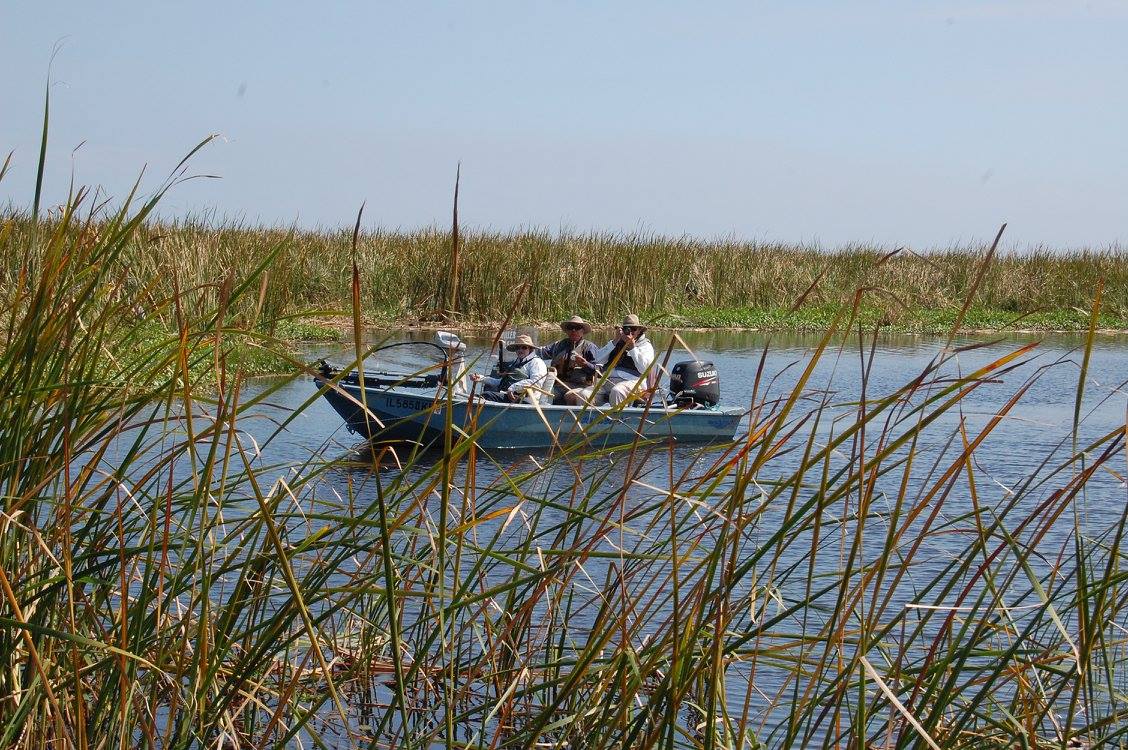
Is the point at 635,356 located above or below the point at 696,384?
above

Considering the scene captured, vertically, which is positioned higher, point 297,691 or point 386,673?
point 297,691

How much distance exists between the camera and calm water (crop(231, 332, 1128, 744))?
7478 mm

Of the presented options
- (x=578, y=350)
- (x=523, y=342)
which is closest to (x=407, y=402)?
(x=523, y=342)

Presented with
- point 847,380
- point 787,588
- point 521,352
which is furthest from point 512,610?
point 847,380

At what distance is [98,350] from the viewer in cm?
262

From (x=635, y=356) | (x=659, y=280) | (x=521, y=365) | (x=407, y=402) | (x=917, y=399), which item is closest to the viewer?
(x=635, y=356)

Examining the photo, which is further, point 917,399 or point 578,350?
point 917,399

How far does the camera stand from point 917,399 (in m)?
15.7

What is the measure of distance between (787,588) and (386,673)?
6.49 ft

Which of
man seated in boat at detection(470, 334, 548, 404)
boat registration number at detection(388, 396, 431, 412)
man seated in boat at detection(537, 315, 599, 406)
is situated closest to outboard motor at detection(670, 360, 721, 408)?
man seated in boat at detection(537, 315, 599, 406)

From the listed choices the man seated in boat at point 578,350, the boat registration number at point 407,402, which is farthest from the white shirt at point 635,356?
the boat registration number at point 407,402

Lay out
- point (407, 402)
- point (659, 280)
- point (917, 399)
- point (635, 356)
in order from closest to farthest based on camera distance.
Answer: point (635, 356) → point (407, 402) → point (917, 399) → point (659, 280)

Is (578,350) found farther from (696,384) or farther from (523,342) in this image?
(696,384)

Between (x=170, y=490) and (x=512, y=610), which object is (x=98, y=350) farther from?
(x=512, y=610)
